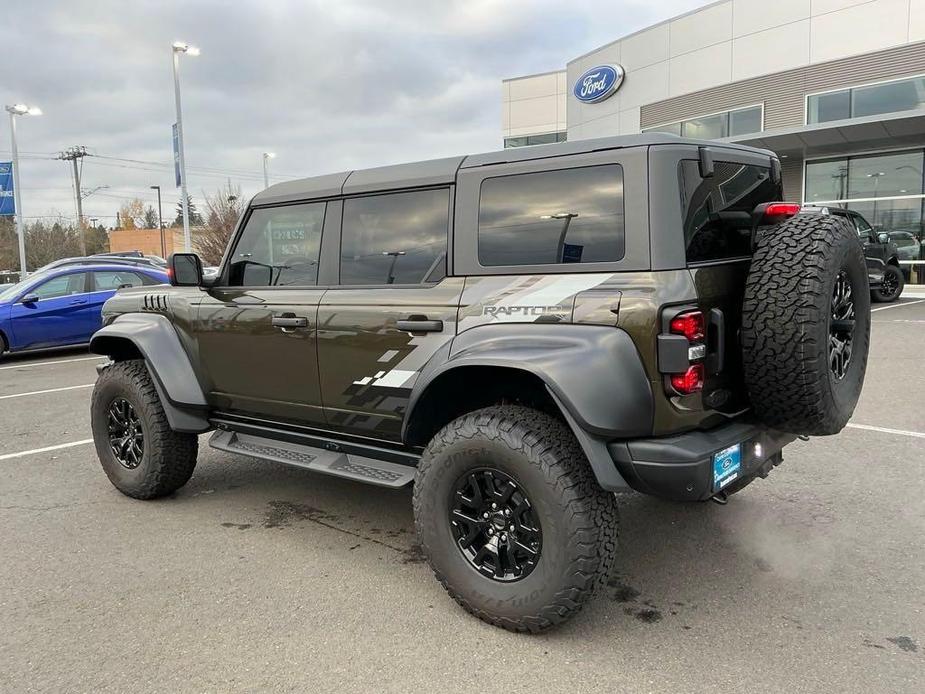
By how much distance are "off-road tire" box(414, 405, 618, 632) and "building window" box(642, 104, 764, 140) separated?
20.4m

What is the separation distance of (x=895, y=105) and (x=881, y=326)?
9.97m

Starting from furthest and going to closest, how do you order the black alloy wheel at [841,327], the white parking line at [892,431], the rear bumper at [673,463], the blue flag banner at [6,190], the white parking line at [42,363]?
the blue flag banner at [6,190] → the white parking line at [42,363] → the white parking line at [892,431] → the black alloy wheel at [841,327] → the rear bumper at [673,463]

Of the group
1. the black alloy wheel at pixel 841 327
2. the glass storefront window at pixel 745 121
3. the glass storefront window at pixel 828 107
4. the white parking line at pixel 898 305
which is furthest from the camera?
the glass storefront window at pixel 745 121

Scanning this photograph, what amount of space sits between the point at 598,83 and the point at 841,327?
24.6 meters

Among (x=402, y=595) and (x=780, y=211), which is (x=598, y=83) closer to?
(x=780, y=211)

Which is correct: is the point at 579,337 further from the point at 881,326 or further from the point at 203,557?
the point at 881,326

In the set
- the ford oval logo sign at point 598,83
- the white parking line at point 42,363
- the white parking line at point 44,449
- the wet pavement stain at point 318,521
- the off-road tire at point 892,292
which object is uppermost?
the ford oval logo sign at point 598,83

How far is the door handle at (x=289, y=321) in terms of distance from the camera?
12.2 ft

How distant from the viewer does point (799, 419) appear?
111 inches

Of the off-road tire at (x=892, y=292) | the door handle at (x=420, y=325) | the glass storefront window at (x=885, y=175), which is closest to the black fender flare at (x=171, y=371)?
the door handle at (x=420, y=325)

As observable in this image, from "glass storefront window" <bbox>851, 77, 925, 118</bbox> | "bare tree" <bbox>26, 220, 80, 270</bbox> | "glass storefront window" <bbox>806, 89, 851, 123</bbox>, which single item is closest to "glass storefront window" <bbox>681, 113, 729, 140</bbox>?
"glass storefront window" <bbox>806, 89, 851, 123</bbox>

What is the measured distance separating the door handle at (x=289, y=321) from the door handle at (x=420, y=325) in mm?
656

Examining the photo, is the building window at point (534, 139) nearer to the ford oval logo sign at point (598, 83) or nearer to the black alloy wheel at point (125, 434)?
the ford oval logo sign at point (598, 83)

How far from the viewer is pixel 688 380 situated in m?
2.67
